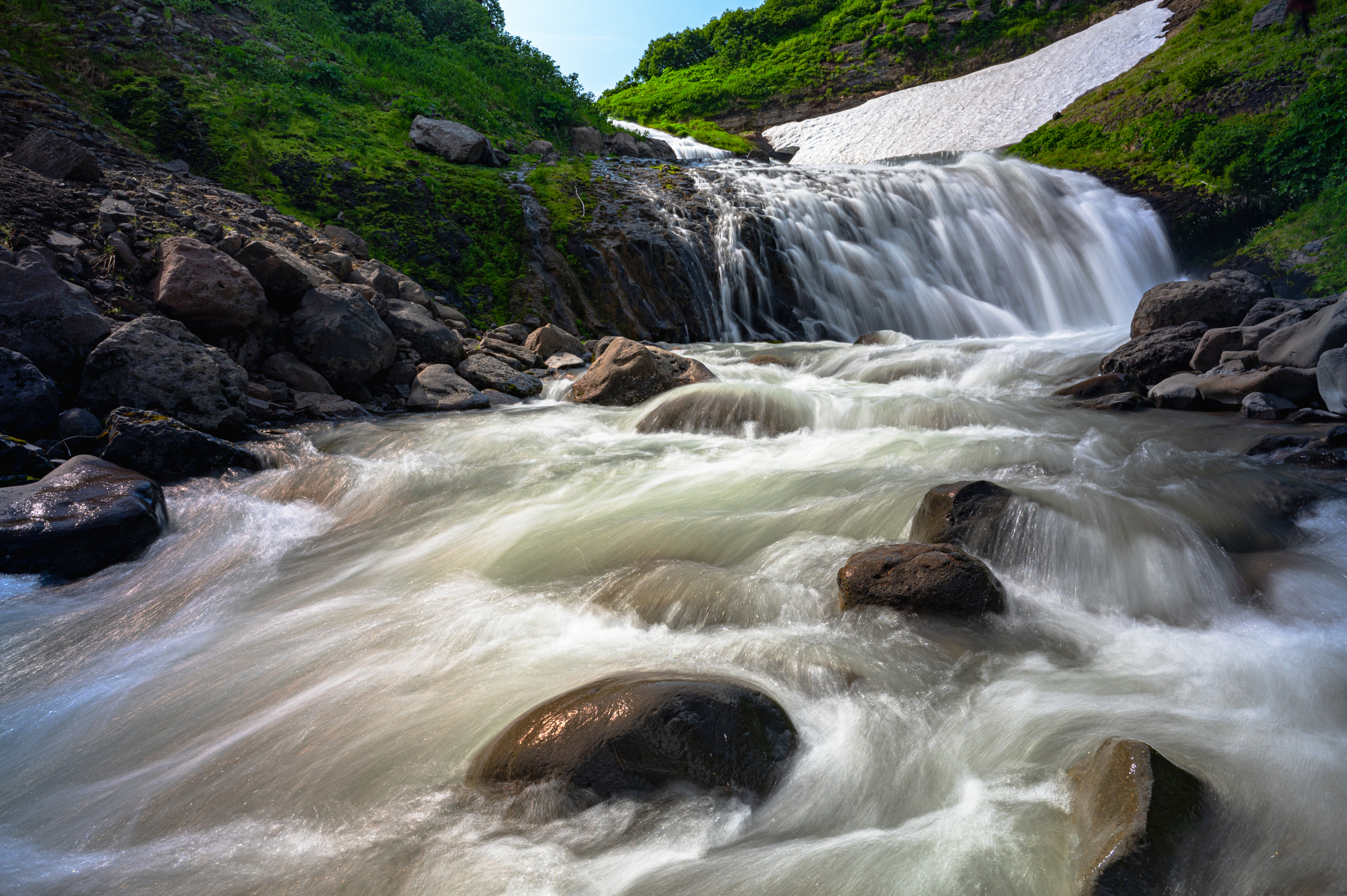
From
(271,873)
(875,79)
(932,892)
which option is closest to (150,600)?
(271,873)

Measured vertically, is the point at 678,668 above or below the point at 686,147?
below

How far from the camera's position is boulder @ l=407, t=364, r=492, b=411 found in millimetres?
8180

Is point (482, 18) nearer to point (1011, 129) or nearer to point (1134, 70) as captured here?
point (1011, 129)

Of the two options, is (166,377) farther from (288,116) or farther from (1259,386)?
(1259,386)

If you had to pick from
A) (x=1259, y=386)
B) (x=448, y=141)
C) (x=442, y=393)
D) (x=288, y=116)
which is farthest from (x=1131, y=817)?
(x=288, y=116)

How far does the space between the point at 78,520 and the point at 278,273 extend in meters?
4.11

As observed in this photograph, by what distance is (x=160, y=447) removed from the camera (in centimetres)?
548

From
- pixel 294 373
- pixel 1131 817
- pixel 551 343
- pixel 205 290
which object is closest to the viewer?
pixel 1131 817

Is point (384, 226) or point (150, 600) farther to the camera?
point (384, 226)

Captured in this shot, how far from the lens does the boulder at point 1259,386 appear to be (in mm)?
6023

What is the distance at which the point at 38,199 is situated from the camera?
701cm

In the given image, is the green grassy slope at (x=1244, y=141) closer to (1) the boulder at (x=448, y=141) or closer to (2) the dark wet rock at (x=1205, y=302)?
(2) the dark wet rock at (x=1205, y=302)

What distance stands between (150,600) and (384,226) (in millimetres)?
9082

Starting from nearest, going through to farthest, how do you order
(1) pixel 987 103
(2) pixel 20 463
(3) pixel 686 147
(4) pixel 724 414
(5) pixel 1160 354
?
(2) pixel 20 463, (4) pixel 724 414, (5) pixel 1160 354, (1) pixel 987 103, (3) pixel 686 147
